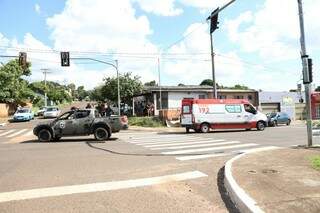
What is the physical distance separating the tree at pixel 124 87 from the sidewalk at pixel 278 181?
42.9 m

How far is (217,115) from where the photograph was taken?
31.9 m

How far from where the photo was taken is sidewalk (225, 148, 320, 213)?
7.26 meters

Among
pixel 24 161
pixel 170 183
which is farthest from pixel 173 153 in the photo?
pixel 170 183

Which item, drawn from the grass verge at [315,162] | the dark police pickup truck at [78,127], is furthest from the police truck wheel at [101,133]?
the grass verge at [315,162]

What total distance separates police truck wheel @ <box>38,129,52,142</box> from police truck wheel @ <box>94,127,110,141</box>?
2365 millimetres

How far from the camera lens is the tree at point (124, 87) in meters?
56.1

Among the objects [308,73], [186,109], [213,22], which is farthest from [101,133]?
[308,73]

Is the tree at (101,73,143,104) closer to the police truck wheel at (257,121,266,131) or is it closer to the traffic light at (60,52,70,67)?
the traffic light at (60,52,70,67)

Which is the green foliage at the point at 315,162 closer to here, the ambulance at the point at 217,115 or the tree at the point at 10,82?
the ambulance at the point at 217,115

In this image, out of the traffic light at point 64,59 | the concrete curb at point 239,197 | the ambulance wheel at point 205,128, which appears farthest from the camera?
the traffic light at point 64,59

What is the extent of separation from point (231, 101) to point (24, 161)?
65.7 ft

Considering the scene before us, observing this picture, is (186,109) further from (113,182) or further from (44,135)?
(113,182)

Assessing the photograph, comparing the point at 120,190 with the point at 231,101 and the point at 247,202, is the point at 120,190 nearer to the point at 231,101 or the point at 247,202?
the point at 247,202

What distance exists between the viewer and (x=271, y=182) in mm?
9172
